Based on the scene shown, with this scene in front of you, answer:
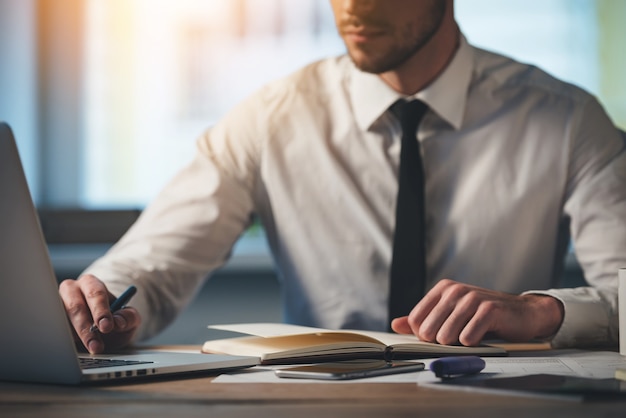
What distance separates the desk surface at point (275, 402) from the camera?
26.8 inches

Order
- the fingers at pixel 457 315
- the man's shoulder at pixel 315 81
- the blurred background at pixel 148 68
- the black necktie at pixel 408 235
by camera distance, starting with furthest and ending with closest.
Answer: the blurred background at pixel 148 68 → the man's shoulder at pixel 315 81 → the black necktie at pixel 408 235 → the fingers at pixel 457 315

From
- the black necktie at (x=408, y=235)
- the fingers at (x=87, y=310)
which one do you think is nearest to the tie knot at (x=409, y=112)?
the black necktie at (x=408, y=235)

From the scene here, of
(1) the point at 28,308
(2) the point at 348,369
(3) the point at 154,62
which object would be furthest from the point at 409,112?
Result: (3) the point at 154,62

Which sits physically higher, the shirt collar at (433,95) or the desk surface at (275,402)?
the shirt collar at (433,95)

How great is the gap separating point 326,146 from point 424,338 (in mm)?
715

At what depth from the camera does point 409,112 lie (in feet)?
5.55

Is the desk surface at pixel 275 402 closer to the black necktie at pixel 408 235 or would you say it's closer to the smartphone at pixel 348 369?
the smartphone at pixel 348 369

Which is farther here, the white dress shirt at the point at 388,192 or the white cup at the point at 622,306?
the white dress shirt at the point at 388,192

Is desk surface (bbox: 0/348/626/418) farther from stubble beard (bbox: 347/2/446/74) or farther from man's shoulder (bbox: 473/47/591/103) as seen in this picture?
man's shoulder (bbox: 473/47/591/103)

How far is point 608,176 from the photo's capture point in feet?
5.46

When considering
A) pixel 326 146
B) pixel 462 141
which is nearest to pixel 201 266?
pixel 326 146

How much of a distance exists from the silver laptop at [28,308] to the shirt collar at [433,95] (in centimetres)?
93

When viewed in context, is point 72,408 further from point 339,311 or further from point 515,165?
point 515,165

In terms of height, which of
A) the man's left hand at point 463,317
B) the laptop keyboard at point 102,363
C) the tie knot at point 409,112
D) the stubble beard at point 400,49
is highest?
the stubble beard at point 400,49
